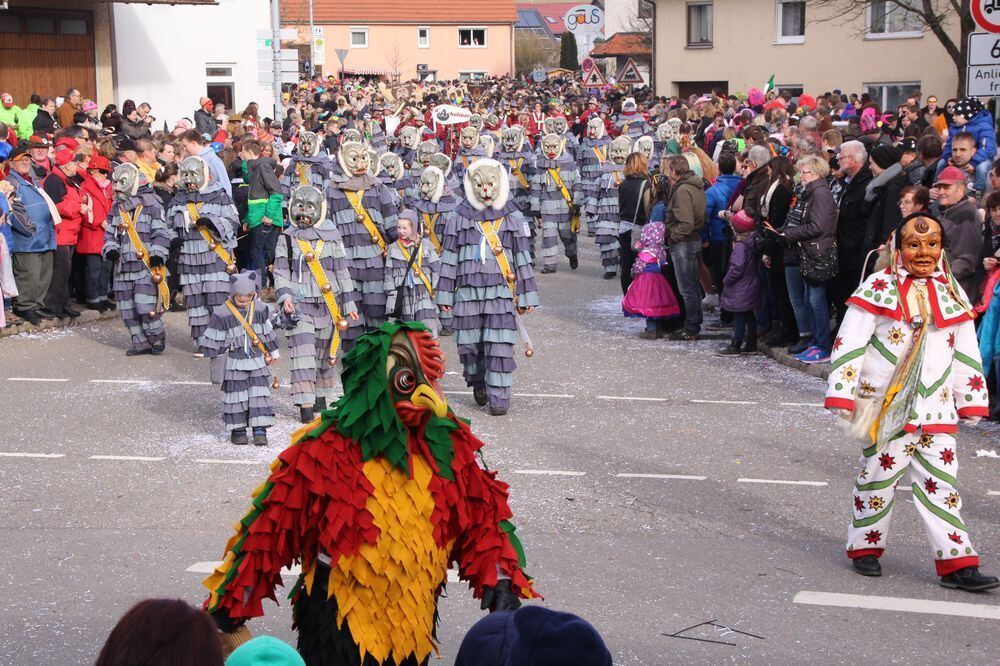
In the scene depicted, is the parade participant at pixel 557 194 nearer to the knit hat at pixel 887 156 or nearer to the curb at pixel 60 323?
the curb at pixel 60 323

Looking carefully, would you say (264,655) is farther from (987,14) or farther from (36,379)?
(36,379)

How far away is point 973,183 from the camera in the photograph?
541 inches

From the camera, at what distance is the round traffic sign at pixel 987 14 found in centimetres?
913

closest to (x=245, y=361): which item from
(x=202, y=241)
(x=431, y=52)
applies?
(x=202, y=241)

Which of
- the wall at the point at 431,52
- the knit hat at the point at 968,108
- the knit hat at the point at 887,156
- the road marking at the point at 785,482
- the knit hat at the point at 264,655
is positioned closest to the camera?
the knit hat at the point at 264,655

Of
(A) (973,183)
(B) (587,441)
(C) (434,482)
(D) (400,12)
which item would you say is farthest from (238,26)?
(D) (400,12)

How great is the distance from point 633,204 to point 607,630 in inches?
386

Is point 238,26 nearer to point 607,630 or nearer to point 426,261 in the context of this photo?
point 426,261

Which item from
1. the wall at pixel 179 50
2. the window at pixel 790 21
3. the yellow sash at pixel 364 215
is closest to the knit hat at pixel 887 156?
the yellow sash at pixel 364 215

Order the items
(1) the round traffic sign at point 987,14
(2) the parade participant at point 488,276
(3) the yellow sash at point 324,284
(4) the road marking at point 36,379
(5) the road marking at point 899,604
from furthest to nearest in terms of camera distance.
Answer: (4) the road marking at point 36,379, (2) the parade participant at point 488,276, (3) the yellow sash at point 324,284, (1) the round traffic sign at point 987,14, (5) the road marking at point 899,604

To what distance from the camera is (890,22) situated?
35.6 meters

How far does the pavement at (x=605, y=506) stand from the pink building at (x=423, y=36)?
2830 inches

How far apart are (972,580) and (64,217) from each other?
36.9 feet

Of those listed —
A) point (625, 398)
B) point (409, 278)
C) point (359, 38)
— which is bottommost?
point (625, 398)
